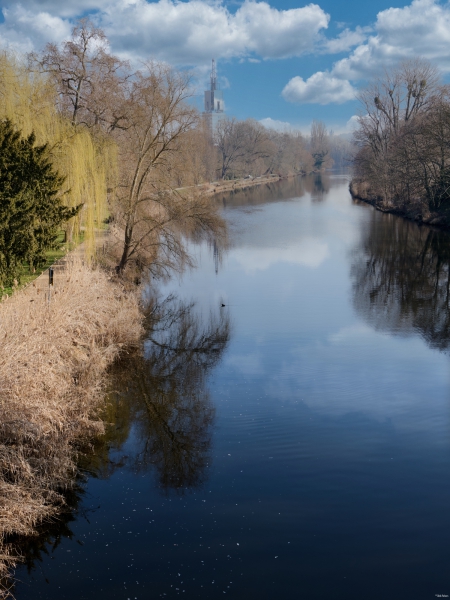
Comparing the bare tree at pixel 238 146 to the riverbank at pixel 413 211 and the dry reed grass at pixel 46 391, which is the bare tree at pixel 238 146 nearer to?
the riverbank at pixel 413 211

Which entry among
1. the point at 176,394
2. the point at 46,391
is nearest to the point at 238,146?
the point at 176,394

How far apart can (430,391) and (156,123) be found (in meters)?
12.1

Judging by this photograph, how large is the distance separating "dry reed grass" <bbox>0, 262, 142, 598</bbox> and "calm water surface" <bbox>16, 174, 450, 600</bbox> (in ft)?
1.33

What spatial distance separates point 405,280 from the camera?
70.5 feet

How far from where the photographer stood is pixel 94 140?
68.9ft

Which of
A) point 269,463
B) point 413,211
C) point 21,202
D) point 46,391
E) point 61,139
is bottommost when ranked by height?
point 269,463

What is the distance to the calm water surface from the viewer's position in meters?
7.02

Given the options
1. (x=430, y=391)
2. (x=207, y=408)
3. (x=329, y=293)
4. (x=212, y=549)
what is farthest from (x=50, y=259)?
(x=212, y=549)

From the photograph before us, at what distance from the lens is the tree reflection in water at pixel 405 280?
16500 millimetres

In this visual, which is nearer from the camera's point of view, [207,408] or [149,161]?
[207,408]

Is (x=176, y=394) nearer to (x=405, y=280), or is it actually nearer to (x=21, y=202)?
(x=21, y=202)

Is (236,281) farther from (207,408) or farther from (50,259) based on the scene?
(207,408)

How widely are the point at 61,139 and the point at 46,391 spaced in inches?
436

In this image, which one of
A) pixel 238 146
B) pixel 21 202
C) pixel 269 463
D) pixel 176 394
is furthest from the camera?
pixel 238 146
